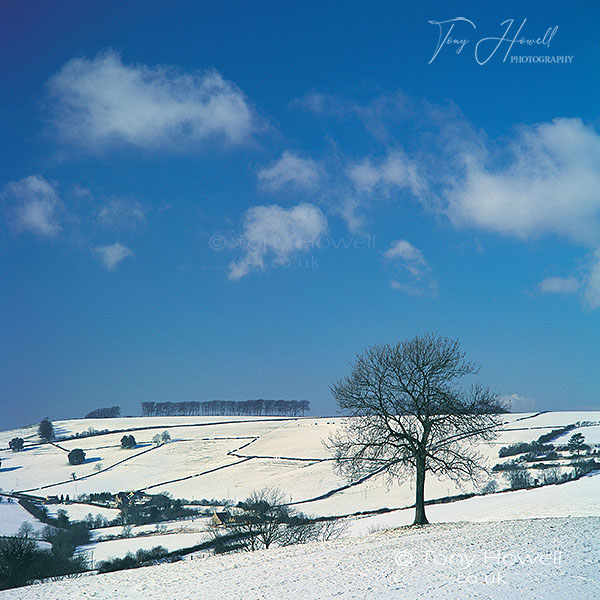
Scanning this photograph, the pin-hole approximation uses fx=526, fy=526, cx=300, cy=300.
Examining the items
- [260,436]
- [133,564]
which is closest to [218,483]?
[260,436]

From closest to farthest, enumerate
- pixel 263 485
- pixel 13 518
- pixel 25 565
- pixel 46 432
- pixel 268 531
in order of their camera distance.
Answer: pixel 268 531 → pixel 25 565 → pixel 13 518 → pixel 263 485 → pixel 46 432

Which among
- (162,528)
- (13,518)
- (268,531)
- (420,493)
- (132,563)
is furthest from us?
(13,518)

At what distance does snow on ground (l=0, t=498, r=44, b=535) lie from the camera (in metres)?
70.6

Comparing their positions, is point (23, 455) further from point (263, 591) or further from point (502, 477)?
point (263, 591)

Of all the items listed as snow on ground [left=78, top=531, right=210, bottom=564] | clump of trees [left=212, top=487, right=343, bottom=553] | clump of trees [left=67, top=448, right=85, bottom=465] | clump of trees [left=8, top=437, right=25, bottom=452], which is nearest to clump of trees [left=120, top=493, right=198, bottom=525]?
snow on ground [left=78, top=531, right=210, bottom=564]

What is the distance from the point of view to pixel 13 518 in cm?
7950

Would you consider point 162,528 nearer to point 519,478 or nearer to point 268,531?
point 268,531

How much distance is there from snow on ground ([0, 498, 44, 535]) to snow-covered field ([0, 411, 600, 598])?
32 centimetres

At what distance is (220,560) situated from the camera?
21.9 meters

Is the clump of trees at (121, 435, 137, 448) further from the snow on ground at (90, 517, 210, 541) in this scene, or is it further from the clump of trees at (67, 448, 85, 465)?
the snow on ground at (90, 517, 210, 541)

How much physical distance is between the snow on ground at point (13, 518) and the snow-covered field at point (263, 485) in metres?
0.32

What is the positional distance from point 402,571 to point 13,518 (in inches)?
3273

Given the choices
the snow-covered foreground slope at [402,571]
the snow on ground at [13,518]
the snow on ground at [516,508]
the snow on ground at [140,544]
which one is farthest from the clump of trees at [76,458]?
the snow-covered foreground slope at [402,571]

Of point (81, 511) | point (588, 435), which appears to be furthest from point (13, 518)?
point (588, 435)
